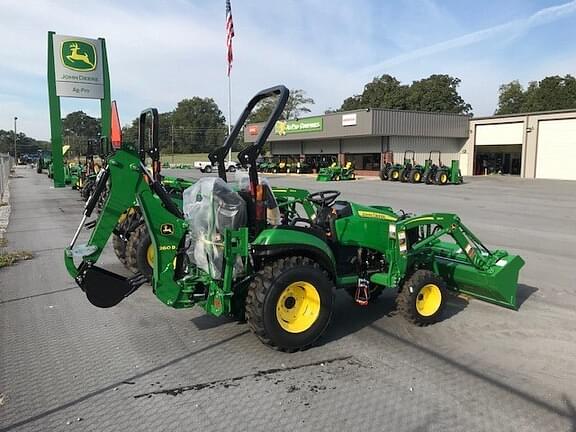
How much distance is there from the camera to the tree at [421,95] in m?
70.2

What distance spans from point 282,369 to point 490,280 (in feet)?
8.07

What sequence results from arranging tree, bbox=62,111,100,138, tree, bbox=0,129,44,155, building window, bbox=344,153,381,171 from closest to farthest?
building window, bbox=344,153,381,171
tree, bbox=0,129,44,155
tree, bbox=62,111,100,138

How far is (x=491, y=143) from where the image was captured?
39.5m

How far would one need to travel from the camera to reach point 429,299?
490cm

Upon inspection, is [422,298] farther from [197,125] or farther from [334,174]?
[197,125]

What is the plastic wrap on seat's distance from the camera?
13.2ft

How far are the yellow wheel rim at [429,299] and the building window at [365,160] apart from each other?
35.3 metres

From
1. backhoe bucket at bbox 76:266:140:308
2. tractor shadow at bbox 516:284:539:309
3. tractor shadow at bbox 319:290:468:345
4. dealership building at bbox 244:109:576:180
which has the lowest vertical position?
tractor shadow at bbox 319:290:468:345

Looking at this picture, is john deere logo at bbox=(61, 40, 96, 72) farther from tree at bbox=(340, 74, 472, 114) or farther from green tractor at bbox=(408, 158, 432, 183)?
tree at bbox=(340, 74, 472, 114)

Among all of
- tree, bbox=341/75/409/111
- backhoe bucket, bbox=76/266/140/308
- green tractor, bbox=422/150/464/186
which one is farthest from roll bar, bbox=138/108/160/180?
tree, bbox=341/75/409/111

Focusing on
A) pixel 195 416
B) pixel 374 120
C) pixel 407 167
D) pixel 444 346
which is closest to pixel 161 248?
pixel 195 416

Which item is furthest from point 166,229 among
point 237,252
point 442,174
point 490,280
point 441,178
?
point 442,174

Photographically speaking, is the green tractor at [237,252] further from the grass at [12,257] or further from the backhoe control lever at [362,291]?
the grass at [12,257]

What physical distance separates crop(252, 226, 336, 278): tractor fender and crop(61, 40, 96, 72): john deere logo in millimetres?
17215
